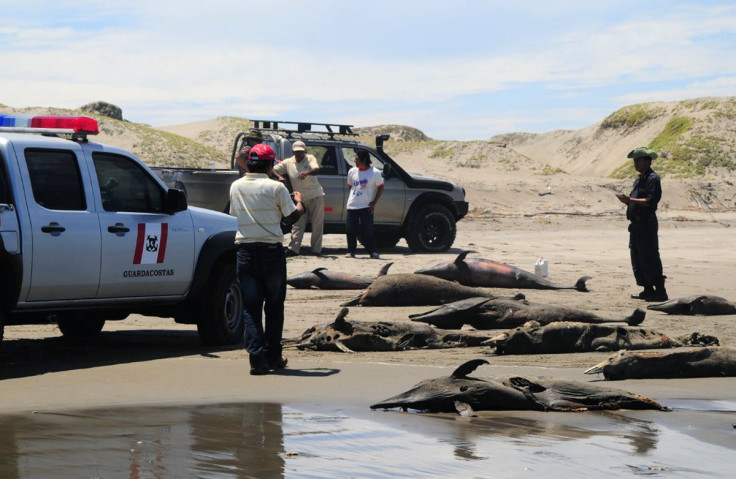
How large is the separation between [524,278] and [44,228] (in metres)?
7.99

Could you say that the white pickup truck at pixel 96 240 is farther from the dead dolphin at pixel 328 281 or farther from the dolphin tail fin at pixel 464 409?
the dead dolphin at pixel 328 281

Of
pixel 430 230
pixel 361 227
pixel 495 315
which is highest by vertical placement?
pixel 361 227

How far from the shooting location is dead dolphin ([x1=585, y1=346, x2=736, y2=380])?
354 inches

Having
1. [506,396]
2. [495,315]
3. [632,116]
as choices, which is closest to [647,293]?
[495,315]

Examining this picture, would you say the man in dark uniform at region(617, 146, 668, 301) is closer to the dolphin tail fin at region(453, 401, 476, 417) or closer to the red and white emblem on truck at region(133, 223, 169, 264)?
the red and white emblem on truck at region(133, 223, 169, 264)

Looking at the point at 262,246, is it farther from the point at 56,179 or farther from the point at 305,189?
the point at 305,189

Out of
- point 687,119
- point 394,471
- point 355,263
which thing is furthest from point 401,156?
point 394,471

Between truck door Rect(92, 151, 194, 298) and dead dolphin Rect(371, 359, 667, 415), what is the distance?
3.30m

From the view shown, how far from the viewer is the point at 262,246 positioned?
952cm

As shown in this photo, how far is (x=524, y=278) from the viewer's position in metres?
15.7

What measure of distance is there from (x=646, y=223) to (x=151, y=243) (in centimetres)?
657

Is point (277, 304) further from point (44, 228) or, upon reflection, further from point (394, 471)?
point (394, 471)

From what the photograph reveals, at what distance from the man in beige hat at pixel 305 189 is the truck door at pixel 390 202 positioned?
1634 millimetres

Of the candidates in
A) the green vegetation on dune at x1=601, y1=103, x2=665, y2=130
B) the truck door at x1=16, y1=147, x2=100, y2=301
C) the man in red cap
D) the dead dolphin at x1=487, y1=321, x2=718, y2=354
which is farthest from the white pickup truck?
the green vegetation on dune at x1=601, y1=103, x2=665, y2=130
